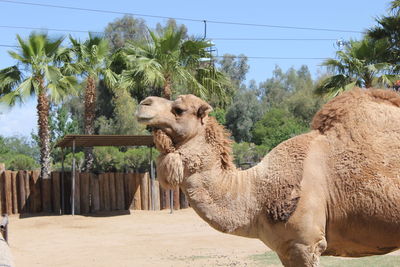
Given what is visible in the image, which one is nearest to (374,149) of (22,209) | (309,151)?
(309,151)

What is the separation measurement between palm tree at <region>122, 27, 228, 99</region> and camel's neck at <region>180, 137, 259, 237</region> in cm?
2000

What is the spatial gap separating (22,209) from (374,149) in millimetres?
21352

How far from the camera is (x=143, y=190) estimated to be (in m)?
26.6

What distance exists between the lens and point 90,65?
94.1 feet

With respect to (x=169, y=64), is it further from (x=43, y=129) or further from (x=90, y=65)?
(x=43, y=129)

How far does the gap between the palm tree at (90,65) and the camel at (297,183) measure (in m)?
22.6

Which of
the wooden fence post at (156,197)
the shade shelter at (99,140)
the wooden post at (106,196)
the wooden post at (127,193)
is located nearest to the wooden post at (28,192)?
the shade shelter at (99,140)

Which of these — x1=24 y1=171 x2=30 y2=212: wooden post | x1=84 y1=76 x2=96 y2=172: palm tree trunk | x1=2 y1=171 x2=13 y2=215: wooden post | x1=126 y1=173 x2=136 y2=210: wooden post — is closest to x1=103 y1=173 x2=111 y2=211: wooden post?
x1=126 y1=173 x2=136 y2=210: wooden post

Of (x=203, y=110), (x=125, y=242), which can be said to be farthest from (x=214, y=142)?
(x=125, y=242)

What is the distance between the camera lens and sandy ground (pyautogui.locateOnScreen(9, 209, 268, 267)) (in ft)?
43.6

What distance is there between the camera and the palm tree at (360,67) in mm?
24891

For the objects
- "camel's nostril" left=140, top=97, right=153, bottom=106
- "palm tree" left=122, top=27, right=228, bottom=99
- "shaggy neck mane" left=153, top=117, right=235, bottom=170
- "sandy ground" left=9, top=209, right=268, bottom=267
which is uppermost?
"palm tree" left=122, top=27, right=228, bottom=99

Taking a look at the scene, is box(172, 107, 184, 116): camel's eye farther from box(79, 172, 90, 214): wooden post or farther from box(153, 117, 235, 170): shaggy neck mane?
box(79, 172, 90, 214): wooden post

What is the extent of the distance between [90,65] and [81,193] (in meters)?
6.33
